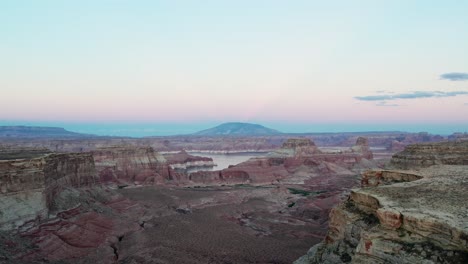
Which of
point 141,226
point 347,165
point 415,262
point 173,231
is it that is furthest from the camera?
point 347,165

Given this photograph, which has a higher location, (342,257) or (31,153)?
(31,153)

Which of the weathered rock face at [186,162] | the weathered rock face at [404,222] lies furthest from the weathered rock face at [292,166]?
the weathered rock face at [404,222]

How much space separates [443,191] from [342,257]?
14.4 feet

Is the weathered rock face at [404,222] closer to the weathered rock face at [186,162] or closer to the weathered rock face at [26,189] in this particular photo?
the weathered rock face at [26,189]

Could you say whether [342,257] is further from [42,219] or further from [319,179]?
[319,179]

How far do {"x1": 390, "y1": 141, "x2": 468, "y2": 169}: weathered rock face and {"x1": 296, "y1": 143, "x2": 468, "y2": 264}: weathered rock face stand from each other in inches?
620

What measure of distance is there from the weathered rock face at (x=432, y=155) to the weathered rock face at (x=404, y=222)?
15.7 meters

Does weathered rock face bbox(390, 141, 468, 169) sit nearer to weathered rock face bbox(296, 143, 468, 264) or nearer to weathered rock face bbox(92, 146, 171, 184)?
weathered rock face bbox(296, 143, 468, 264)

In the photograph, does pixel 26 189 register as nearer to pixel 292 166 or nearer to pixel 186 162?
pixel 292 166

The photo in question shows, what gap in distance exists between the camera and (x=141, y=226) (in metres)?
31.5

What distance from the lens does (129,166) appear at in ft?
192

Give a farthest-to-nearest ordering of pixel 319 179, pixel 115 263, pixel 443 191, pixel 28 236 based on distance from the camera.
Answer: pixel 319 179, pixel 28 236, pixel 115 263, pixel 443 191

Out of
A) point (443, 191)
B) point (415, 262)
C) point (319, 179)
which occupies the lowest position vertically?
point (319, 179)

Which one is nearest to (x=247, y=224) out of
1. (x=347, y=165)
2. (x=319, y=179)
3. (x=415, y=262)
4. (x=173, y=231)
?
(x=173, y=231)
